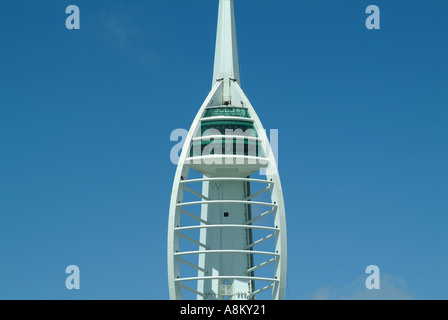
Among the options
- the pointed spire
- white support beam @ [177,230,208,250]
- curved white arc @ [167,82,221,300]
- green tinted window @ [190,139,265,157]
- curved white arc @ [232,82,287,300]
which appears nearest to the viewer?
curved white arc @ [167,82,221,300]

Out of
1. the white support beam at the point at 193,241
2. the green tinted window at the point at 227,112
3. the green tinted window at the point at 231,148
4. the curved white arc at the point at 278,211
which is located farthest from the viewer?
the green tinted window at the point at 227,112

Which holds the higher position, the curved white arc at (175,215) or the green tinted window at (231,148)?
the green tinted window at (231,148)

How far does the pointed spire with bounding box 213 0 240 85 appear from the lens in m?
137

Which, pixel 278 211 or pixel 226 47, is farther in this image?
pixel 226 47

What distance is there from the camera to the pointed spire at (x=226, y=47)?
5384 inches

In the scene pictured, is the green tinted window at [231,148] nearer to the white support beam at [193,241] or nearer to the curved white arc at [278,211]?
the curved white arc at [278,211]

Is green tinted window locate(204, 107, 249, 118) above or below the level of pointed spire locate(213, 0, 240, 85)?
below

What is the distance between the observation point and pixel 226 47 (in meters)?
139

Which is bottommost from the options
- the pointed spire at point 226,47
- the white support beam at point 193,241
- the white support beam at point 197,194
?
the white support beam at point 193,241

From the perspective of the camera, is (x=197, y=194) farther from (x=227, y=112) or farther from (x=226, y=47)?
(x=226, y=47)

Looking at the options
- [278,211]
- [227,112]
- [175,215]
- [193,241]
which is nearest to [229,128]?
[227,112]

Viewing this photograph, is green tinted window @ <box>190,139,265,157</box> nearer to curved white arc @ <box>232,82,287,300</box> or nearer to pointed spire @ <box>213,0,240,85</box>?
curved white arc @ <box>232,82,287,300</box>

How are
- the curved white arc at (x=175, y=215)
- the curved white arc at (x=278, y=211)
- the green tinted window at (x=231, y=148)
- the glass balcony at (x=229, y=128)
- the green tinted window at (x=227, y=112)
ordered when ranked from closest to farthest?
the curved white arc at (x=175, y=215) < the curved white arc at (x=278, y=211) < the green tinted window at (x=231, y=148) < the glass balcony at (x=229, y=128) < the green tinted window at (x=227, y=112)
